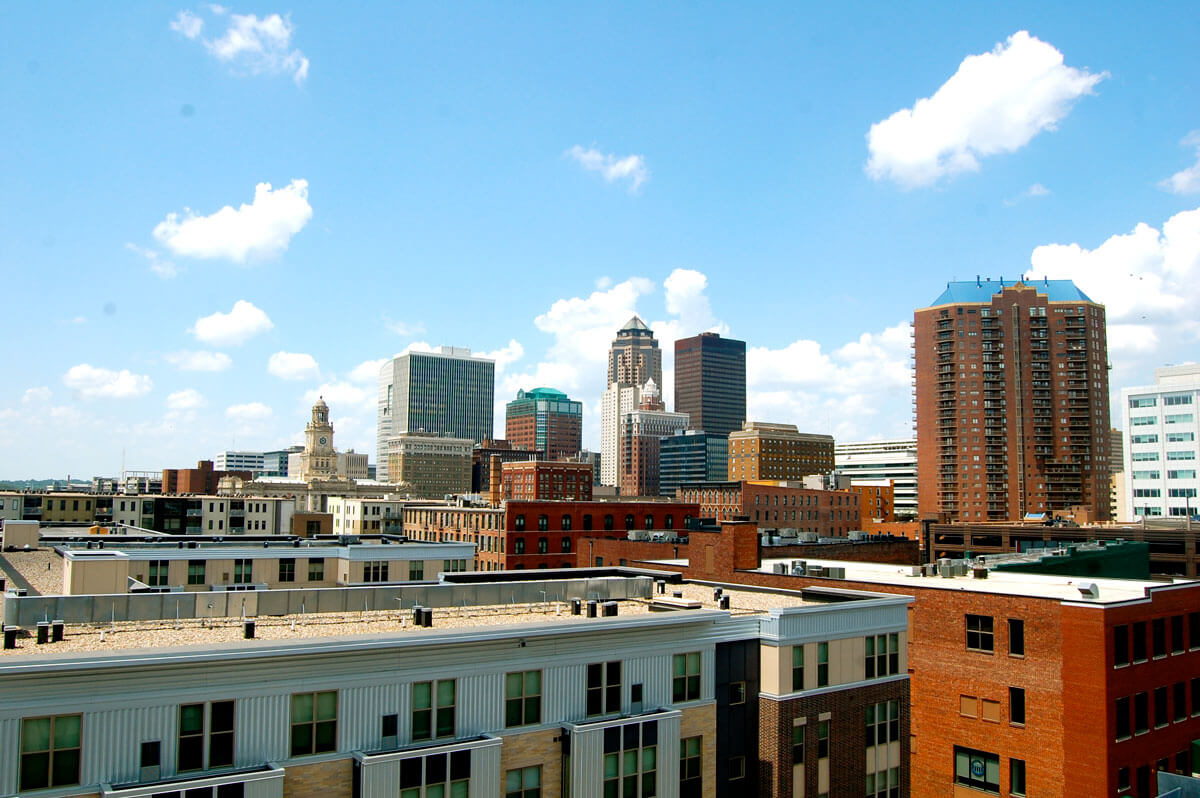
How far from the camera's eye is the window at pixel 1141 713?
4319cm

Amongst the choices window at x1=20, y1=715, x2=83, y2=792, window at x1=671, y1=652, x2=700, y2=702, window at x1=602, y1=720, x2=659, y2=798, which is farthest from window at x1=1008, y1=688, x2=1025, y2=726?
window at x1=20, y1=715, x2=83, y2=792

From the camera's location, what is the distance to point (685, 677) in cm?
3030

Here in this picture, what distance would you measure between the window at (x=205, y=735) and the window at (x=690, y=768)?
561 inches

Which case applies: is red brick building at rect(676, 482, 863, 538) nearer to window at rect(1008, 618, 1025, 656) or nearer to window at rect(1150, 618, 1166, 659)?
window at rect(1150, 618, 1166, 659)

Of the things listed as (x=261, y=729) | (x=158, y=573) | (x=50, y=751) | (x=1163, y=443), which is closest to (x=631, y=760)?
(x=261, y=729)

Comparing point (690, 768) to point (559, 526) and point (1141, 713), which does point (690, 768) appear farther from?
point (559, 526)

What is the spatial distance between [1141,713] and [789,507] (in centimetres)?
13544

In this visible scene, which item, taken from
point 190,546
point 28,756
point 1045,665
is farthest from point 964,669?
point 190,546

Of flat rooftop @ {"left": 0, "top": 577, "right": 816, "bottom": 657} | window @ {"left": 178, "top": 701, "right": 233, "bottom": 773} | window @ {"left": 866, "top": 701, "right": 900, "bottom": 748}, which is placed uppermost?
flat rooftop @ {"left": 0, "top": 577, "right": 816, "bottom": 657}

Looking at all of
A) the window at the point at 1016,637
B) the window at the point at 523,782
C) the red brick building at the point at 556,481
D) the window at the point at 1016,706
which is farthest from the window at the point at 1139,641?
the red brick building at the point at 556,481

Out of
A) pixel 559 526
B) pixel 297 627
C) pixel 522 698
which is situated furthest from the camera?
pixel 559 526

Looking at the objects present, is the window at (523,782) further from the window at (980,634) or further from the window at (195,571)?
the window at (195,571)

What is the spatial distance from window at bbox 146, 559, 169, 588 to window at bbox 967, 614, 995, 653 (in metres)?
48.2

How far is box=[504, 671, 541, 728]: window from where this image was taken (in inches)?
1036
